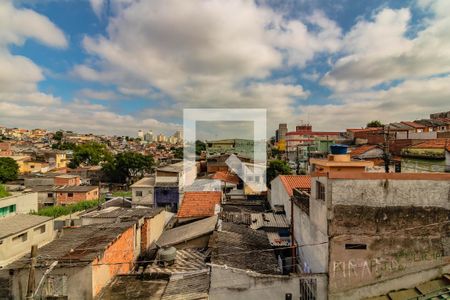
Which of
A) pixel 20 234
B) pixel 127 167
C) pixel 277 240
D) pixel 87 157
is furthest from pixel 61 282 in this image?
pixel 87 157

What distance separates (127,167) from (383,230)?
164 ft

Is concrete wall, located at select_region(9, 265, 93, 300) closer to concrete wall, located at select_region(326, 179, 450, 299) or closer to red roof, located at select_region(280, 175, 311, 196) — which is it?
concrete wall, located at select_region(326, 179, 450, 299)

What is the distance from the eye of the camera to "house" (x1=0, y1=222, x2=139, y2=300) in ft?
28.5

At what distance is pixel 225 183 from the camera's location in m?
32.2

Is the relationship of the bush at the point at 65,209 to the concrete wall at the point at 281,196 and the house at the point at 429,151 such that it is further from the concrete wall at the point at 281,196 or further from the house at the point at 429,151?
the house at the point at 429,151

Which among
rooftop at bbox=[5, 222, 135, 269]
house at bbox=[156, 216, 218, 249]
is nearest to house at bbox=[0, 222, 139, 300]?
rooftop at bbox=[5, 222, 135, 269]

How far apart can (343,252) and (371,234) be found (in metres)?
0.98

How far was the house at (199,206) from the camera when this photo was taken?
18.1m

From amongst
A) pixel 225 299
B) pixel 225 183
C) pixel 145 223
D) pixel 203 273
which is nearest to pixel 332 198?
pixel 225 299

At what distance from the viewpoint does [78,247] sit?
10.1 m

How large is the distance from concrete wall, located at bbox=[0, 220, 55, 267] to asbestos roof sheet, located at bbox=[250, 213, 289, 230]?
1629 cm

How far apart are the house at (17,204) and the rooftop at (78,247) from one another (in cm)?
1763

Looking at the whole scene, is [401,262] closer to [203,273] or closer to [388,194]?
[388,194]

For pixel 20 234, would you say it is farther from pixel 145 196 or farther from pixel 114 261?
pixel 114 261
